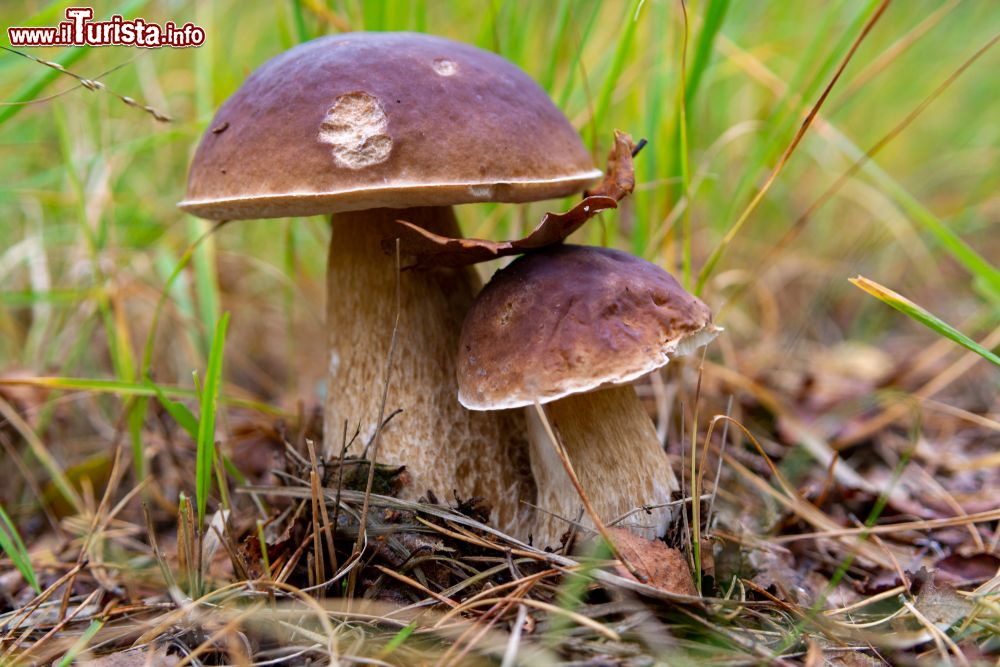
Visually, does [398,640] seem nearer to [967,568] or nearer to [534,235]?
[534,235]

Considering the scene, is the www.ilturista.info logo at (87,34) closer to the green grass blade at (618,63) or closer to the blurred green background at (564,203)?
the blurred green background at (564,203)

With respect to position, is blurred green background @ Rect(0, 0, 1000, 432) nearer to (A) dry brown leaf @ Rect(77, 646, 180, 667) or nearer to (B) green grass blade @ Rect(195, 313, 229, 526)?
(B) green grass blade @ Rect(195, 313, 229, 526)

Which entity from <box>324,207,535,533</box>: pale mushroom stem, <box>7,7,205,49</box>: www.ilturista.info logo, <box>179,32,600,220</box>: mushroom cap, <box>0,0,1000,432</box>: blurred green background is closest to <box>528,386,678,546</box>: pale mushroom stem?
<box>324,207,535,533</box>: pale mushroom stem

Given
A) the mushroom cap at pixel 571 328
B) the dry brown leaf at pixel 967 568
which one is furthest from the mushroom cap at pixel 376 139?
the dry brown leaf at pixel 967 568

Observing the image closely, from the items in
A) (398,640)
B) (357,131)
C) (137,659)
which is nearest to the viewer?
(398,640)

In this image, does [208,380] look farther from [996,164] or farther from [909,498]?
[996,164]

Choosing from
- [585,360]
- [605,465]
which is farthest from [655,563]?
[585,360]
